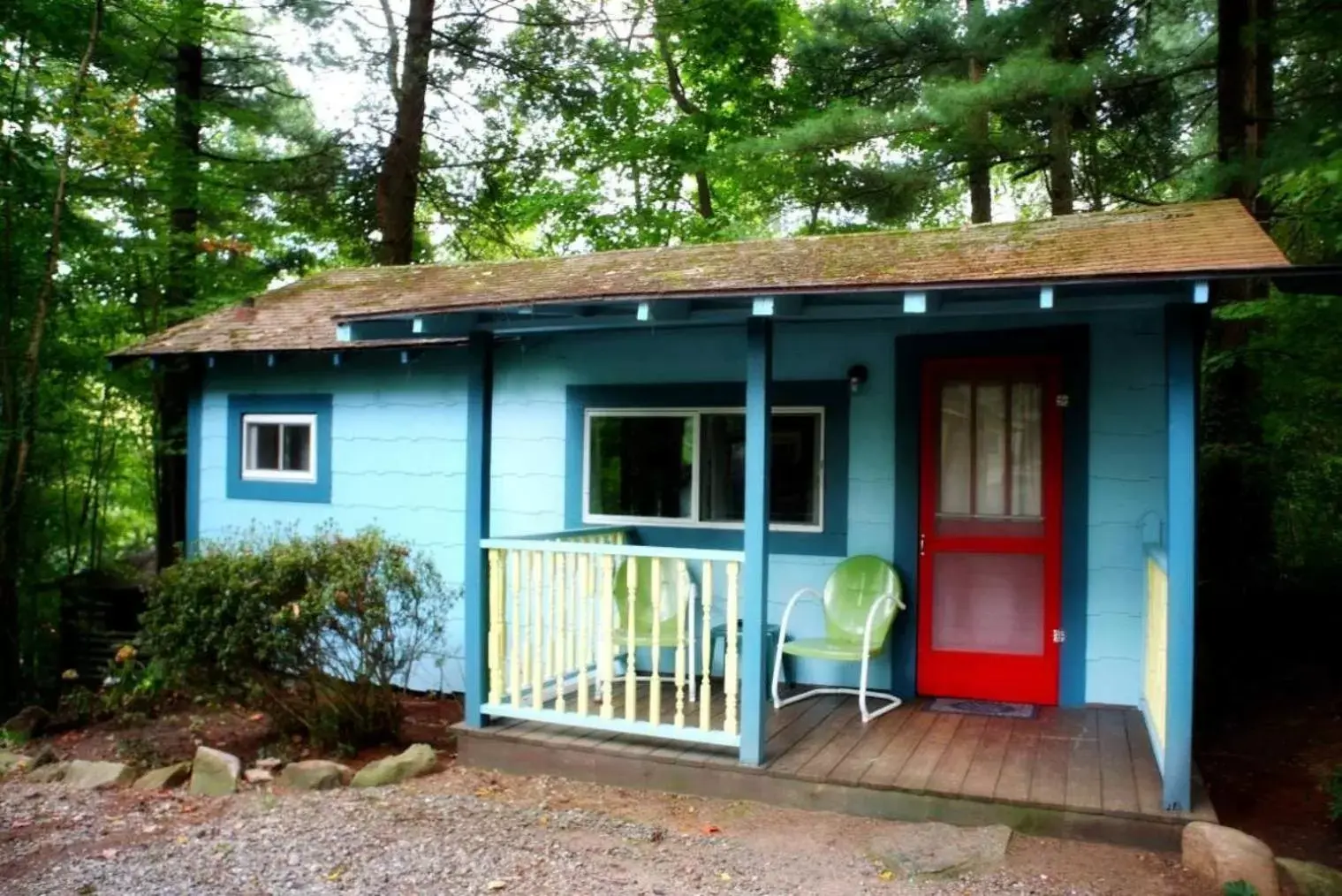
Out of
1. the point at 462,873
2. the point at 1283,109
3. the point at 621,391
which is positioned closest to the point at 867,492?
the point at 621,391

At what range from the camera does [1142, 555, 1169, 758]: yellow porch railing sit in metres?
4.00

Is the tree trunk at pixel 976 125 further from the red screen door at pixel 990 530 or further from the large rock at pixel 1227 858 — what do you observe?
the large rock at pixel 1227 858

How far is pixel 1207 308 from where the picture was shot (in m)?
4.15

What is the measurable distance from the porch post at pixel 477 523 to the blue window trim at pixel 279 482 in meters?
2.59

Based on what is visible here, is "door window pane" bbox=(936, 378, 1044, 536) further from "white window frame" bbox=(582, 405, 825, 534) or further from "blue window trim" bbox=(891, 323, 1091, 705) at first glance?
"white window frame" bbox=(582, 405, 825, 534)

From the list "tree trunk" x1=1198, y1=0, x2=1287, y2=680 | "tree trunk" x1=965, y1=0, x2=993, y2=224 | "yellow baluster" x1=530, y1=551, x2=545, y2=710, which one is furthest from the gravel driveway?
"tree trunk" x1=965, y1=0, x2=993, y2=224

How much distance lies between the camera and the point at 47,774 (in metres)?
5.13

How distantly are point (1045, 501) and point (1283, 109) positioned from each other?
5.99 m

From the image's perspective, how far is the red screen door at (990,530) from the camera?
5.10 m

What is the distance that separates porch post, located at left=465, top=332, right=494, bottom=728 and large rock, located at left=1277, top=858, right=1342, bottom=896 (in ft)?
11.3

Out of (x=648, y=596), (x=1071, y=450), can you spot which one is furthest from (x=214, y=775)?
(x=1071, y=450)

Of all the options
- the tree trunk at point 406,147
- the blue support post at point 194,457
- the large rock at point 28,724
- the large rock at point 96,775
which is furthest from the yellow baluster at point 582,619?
the tree trunk at point 406,147

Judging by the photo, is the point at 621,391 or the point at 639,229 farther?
the point at 639,229

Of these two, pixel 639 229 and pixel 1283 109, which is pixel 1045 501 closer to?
pixel 1283 109
